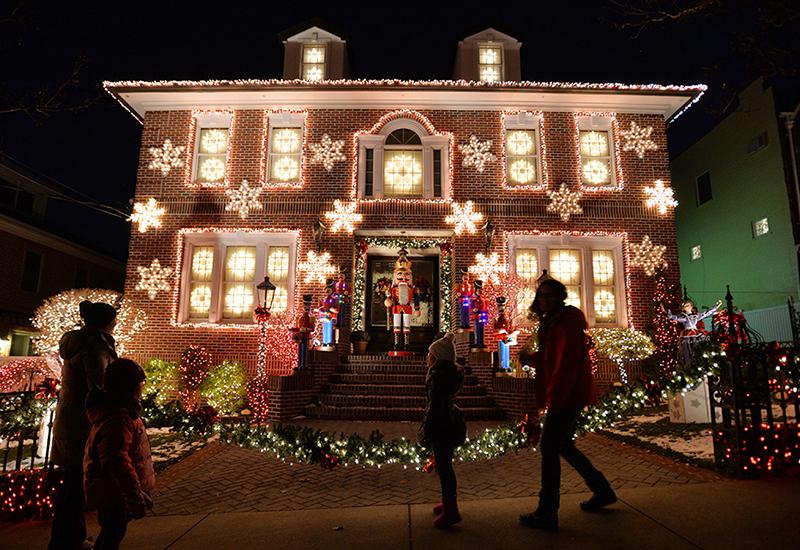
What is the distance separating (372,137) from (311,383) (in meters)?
6.48

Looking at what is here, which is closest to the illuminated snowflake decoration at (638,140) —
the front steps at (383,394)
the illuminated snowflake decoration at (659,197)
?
the illuminated snowflake decoration at (659,197)

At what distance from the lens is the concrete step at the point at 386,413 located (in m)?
8.40

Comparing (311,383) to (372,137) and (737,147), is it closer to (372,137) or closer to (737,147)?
(372,137)

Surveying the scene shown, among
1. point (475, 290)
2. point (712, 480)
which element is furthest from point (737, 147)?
point (712, 480)

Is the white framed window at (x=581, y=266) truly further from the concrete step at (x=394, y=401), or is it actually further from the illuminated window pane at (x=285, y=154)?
the illuminated window pane at (x=285, y=154)

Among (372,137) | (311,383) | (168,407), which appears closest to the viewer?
(168,407)

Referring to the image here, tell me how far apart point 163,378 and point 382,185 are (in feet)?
22.9

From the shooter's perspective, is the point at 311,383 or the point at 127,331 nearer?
the point at 311,383

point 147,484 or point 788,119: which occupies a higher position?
point 788,119

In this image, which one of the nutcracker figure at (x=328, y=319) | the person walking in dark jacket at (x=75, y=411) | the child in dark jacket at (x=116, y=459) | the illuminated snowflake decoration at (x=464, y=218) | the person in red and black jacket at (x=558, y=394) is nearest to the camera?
the child in dark jacket at (x=116, y=459)

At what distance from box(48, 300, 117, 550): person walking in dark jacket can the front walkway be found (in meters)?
1.13

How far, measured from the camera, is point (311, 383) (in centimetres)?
912

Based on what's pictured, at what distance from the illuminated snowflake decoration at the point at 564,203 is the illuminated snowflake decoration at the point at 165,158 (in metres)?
9.65

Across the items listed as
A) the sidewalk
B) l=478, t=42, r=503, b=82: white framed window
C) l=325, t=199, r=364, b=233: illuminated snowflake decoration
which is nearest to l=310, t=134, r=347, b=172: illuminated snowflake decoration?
l=325, t=199, r=364, b=233: illuminated snowflake decoration
